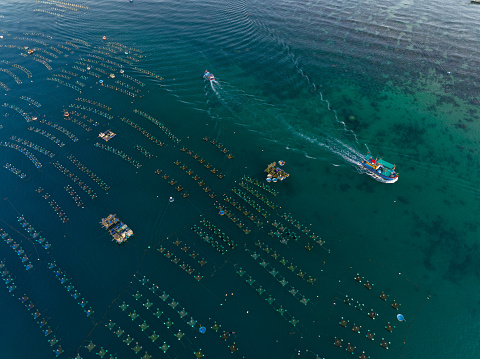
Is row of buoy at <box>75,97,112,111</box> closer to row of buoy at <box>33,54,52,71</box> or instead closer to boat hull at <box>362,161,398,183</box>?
row of buoy at <box>33,54,52,71</box>

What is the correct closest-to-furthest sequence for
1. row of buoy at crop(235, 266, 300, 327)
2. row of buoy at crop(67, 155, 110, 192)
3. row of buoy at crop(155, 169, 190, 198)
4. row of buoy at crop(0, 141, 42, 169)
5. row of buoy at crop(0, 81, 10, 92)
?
row of buoy at crop(235, 266, 300, 327), row of buoy at crop(155, 169, 190, 198), row of buoy at crop(67, 155, 110, 192), row of buoy at crop(0, 141, 42, 169), row of buoy at crop(0, 81, 10, 92)

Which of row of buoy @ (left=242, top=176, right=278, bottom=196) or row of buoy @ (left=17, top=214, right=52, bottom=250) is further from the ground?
row of buoy @ (left=242, top=176, right=278, bottom=196)

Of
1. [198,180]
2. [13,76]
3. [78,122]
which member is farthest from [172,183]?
[13,76]

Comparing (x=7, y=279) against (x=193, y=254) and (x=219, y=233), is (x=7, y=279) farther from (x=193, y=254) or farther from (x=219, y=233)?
(x=219, y=233)

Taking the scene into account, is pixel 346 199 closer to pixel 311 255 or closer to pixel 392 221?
A: pixel 392 221

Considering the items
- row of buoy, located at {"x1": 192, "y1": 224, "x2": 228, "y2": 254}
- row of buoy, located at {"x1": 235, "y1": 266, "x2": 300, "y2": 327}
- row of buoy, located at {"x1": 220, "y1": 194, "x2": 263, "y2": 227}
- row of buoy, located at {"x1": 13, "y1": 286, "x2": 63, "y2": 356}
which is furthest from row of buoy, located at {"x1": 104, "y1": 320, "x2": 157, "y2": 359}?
row of buoy, located at {"x1": 220, "y1": 194, "x2": 263, "y2": 227}
